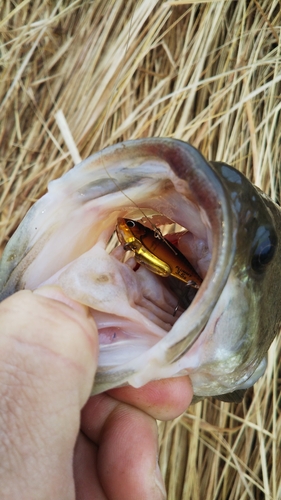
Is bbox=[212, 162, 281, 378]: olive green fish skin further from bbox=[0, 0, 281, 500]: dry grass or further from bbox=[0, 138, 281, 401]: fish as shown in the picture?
bbox=[0, 0, 281, 500]: dry grass

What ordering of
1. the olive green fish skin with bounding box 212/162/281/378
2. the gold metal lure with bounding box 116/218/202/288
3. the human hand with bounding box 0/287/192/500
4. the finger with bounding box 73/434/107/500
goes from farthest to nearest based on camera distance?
the finger with bounding box 73/434/107/500, the gold metal lure with bounding box 116/218/202/288, the olive green fish skin with bounding box 212/162/281/378, the human hand with bounding box 0/287/192/500

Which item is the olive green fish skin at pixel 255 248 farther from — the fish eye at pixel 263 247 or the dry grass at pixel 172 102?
the dry grass at pixel 172 102

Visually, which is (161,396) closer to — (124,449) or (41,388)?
(124,449)

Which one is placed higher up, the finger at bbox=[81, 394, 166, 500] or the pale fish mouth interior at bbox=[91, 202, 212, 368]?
the pale fish mouth interior at bbox=[91, 202, 212, 368]

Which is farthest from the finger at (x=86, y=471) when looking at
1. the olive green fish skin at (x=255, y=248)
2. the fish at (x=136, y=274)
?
the olive green fish skin at (x=255, y=248)

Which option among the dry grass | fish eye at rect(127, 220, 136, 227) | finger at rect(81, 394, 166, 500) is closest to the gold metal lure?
fish eye at rect(127, 220, 136, 227)

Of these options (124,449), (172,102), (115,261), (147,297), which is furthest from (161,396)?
(172,102)
